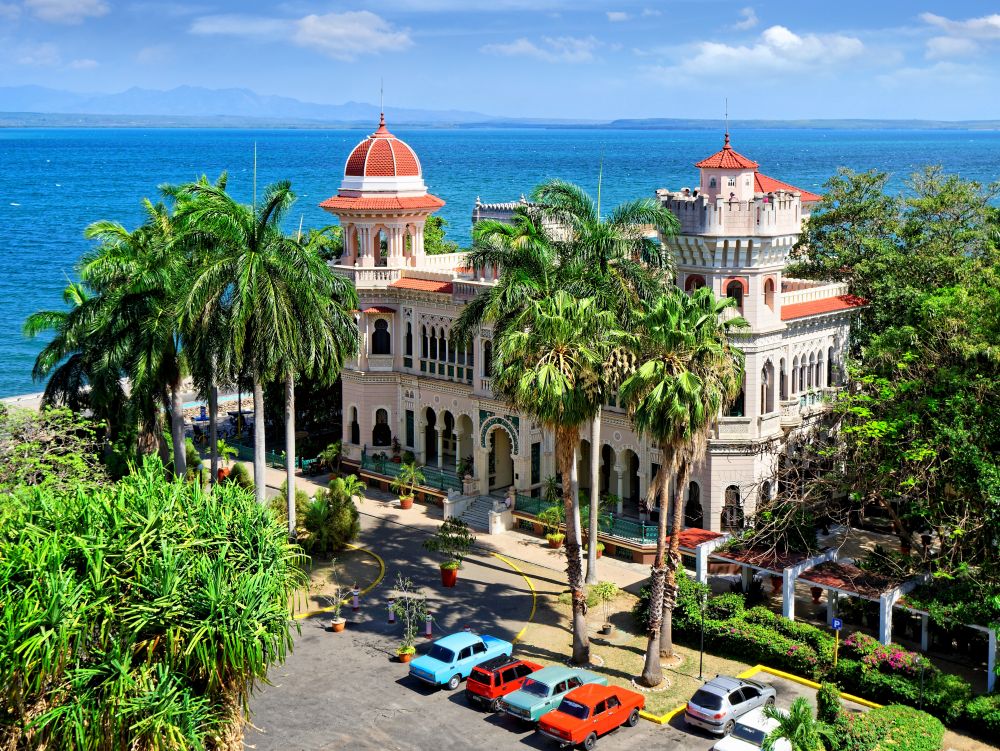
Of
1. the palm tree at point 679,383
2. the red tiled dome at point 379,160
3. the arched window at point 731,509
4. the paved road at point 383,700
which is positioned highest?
the red tiled dome at point 379,160

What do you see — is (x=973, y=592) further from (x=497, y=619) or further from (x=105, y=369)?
(x=105, y=369)

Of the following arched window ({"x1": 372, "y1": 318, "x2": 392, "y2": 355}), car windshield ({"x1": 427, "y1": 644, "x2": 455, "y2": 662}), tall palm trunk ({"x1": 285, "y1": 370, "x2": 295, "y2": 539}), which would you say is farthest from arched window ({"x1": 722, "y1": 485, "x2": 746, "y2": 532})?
arched window ({"x1": 372, "y1": 318, "x2": 392, "y2": 355})

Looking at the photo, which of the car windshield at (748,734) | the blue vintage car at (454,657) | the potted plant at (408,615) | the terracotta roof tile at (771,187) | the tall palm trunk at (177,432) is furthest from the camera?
the terracotta roof tile at (771,187)

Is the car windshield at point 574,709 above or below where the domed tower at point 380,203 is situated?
below

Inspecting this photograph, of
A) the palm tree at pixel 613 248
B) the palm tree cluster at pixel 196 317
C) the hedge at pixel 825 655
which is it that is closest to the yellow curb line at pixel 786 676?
the hedge at pixel 825 655

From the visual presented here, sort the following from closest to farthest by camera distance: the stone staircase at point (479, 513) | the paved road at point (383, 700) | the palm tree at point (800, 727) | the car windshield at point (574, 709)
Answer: the palm tree at point (800, 727) → the car windshield at point (574, 709) → the paved road at point (383, 700) → the stone staircase at point (479, 513)

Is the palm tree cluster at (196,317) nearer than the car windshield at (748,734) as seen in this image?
No

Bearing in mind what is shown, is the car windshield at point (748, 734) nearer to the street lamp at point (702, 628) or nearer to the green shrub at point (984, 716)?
the street lamp at point (702, 628)
